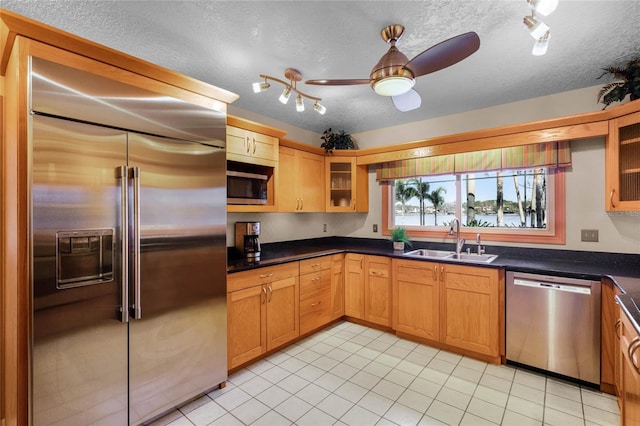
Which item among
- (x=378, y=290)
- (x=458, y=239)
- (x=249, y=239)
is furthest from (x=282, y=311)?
(x=458, y=239)

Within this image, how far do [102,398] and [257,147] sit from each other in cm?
221

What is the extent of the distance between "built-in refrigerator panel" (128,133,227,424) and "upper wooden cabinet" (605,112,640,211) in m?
3.14

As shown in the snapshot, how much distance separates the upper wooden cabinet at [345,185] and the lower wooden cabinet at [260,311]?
1.34 meters

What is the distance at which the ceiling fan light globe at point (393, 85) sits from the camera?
172 cm

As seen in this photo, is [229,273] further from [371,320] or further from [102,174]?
[371,320]

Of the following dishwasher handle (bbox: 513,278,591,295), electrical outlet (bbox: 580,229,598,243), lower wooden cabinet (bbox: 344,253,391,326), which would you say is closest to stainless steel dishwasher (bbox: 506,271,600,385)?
dishwasher handle (bbox: 513,278,591,295)

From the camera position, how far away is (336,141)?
390 centimetres

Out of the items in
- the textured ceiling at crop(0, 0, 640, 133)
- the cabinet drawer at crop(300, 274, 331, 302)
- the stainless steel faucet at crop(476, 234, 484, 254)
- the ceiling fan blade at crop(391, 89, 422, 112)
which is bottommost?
the cabinet drawer at crop(300, 274, 331, 302)

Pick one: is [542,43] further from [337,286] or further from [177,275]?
[337,286]

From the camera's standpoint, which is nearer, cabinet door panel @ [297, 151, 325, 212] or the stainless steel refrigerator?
the stainless steel refrigerator

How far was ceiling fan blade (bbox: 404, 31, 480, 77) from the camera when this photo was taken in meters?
1.40

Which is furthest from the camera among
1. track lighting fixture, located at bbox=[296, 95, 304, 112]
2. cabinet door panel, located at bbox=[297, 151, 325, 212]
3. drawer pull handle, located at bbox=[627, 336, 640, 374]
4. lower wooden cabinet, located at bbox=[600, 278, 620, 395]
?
cabinet door panel, located at bbox=[297, 151, 325, 212]

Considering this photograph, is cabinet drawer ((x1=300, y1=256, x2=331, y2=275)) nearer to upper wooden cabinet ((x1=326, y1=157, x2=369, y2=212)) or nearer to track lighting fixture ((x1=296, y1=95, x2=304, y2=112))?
upper wooden cabinet ((x1=326, y1=157, x2=369, y2=212))

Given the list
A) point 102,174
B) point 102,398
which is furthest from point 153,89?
point 102,398
